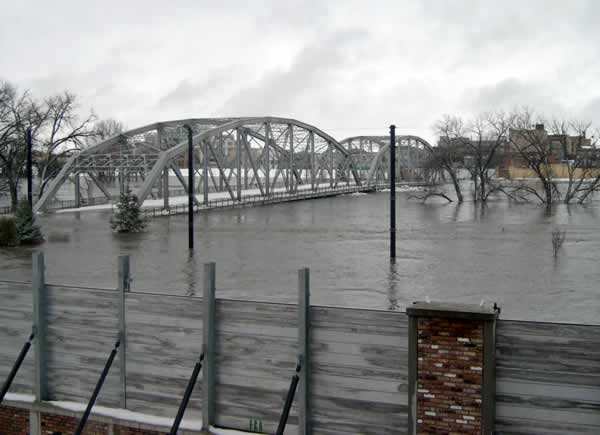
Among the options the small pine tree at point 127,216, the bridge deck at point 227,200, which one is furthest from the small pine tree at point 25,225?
the bridge deck at point 227,200

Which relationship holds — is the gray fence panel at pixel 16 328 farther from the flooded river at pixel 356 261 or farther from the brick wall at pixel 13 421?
the flooded river at pixel 356 261

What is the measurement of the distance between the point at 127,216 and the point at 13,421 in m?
28.7

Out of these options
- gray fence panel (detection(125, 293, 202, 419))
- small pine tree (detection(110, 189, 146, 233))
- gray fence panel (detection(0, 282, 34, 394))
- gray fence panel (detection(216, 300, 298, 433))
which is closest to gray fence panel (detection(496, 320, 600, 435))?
gray fence panel (detection(216, 300, 298, 433))

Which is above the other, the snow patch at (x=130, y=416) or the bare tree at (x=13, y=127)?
the bare tree at (x=13, y=127)

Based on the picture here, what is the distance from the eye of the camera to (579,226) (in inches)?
1604

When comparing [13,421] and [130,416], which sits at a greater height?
[130,416]

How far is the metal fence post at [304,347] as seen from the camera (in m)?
8.00

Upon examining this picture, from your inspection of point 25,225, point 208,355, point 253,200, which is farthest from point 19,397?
point 253,200

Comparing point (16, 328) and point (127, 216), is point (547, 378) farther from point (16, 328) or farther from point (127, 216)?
point (127, 216)

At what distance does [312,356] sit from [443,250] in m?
21.8

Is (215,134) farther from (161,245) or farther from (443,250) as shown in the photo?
(443,250)

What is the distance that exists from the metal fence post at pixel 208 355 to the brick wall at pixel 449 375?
256cm

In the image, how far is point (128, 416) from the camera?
8.94 metres

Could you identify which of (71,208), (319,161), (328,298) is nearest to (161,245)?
(328,298)
